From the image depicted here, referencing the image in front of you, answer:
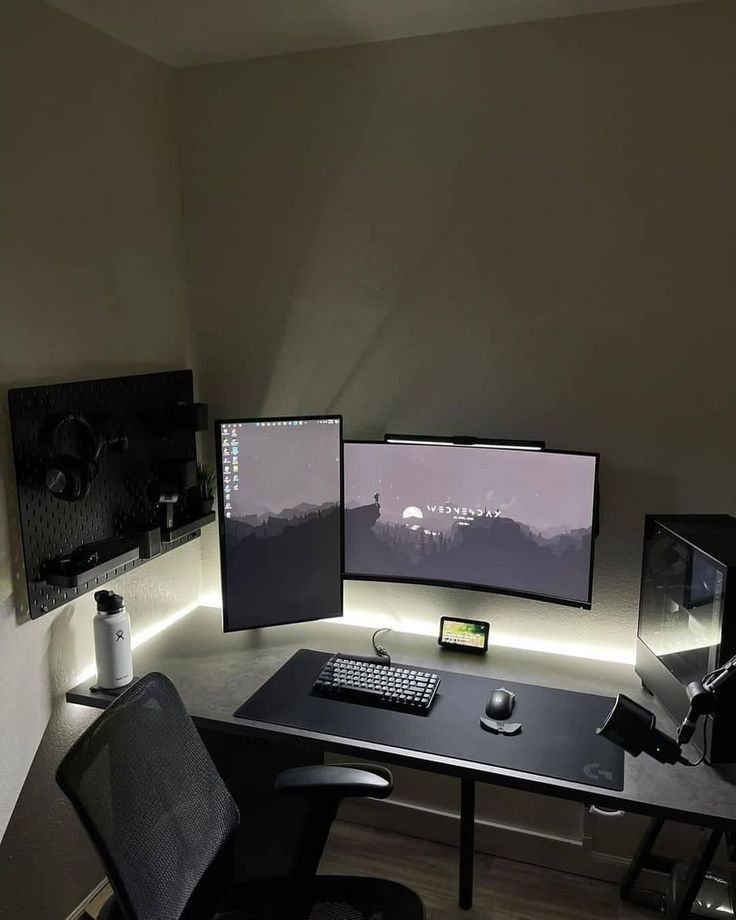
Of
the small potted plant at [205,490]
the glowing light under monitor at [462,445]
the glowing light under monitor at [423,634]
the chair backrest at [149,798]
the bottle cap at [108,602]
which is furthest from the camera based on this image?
the small potted plant at [205,490]

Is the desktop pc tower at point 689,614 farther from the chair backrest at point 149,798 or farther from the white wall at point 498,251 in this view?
the chair backrest at point 149,798

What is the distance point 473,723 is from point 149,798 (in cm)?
77

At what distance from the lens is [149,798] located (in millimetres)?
1269

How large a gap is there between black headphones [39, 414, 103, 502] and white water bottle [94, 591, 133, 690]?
0.92ft

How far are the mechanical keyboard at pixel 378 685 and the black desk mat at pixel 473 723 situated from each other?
0.02m

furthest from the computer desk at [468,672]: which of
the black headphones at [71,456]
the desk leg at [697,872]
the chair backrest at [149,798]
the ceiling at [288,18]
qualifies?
the ceiling at [288,18]

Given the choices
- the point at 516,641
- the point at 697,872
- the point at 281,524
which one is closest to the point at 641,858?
the point at 697,872

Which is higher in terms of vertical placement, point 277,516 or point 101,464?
point 101,464

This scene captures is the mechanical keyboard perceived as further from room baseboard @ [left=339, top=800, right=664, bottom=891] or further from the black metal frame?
room baseboard @ [left=339, top=800, right=664, bottom=891]

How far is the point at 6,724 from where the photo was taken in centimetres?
173

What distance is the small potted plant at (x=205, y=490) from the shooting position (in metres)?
2.30

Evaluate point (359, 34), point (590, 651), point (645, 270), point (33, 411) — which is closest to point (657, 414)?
point (645, 270)

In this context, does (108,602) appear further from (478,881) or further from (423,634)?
(478,881)

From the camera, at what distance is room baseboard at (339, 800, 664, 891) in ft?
7.11
